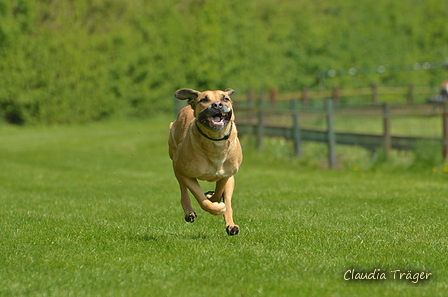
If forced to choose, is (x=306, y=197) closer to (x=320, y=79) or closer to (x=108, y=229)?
(x=108, y=229)

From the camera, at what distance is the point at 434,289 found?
531 cm

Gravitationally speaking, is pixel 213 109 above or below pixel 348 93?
above

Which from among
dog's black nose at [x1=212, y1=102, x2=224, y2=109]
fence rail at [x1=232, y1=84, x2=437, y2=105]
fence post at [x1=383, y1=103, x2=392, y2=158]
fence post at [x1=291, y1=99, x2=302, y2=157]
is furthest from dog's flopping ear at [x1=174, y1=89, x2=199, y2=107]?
fence rail at [x1=232, y1=84, x2=437, y2=105]

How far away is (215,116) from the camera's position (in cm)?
692

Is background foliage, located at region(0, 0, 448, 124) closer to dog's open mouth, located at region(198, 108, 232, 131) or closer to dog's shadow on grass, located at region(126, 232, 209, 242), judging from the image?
dog's shadow on grass, located at region(126, 232, 209, 242)

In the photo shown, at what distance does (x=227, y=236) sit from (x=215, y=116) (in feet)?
4.49

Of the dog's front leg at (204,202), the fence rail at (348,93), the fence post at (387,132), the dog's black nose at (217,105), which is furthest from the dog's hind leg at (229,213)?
the fence rail at (348,93)

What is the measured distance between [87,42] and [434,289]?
78.5ft

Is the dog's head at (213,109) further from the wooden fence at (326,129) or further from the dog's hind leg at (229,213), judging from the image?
the wooden fence at (326,129)

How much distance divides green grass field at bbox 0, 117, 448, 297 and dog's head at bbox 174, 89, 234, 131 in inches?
45.1

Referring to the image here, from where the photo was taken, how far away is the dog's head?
6.81m

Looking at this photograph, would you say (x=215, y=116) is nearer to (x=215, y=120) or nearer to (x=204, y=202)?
(x=215, y=120)

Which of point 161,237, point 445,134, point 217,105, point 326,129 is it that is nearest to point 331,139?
point 326,129

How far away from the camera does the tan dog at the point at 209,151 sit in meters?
6.98
